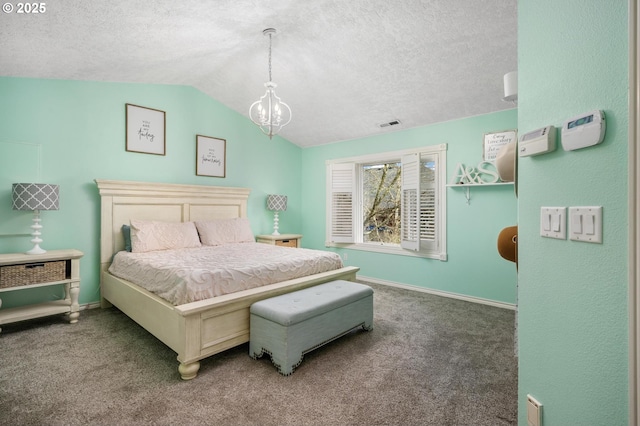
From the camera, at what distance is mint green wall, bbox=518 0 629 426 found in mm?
935

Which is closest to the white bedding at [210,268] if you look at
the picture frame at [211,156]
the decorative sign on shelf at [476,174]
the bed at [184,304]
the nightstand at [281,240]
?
the bed at [184,304]

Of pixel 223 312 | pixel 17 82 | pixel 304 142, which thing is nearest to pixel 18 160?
pixel 17 82

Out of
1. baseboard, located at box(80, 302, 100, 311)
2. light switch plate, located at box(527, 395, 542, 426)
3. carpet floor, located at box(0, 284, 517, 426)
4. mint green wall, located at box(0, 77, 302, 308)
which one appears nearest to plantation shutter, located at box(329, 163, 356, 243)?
mint green wall, located at box(0, 77, 302, 308)

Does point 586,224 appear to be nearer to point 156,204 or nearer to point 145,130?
point 156,204

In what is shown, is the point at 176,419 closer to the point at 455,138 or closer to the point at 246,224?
the point at 246,224

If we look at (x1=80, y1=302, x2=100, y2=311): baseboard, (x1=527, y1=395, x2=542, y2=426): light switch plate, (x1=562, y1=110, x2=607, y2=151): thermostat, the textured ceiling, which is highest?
the textured ceiling

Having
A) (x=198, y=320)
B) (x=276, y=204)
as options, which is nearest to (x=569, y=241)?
(x=198, y=320)

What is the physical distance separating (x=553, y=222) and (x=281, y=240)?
4.03m

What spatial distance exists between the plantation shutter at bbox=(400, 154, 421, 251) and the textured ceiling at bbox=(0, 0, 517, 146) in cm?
56

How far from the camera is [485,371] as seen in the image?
2.19m

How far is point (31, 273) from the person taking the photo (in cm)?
283

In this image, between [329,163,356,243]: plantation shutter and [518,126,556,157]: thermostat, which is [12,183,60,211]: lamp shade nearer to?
[329,163,356,243]: plantation shutter

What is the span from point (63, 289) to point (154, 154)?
71.2 inches

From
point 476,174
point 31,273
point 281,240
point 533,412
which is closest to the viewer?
point 533,412
